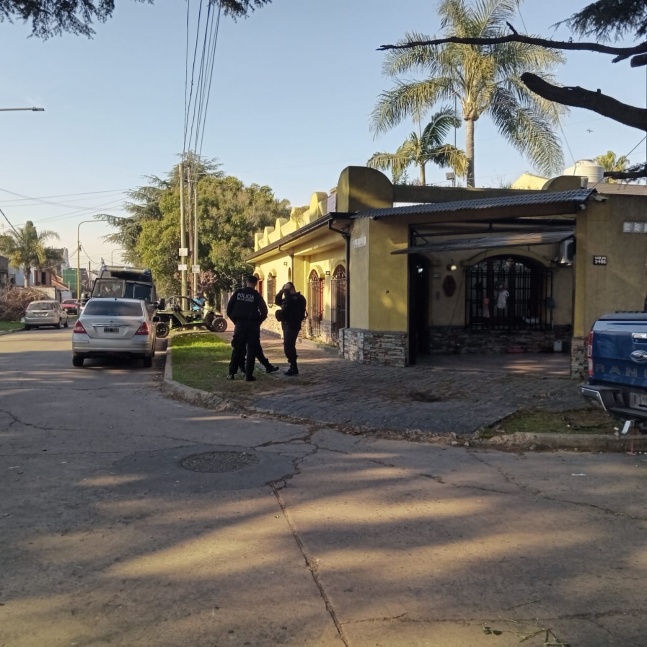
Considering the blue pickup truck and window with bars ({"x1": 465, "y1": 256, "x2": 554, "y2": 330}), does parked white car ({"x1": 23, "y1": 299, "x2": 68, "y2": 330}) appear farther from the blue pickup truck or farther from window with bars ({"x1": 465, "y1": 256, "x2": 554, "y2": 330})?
the blue pickup truck

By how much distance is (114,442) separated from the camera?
A: 7141 millimetres

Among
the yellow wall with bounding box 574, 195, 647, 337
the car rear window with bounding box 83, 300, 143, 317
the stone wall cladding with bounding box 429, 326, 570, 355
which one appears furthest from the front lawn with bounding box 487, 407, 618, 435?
the car rear window with bounding box 83, 300, 143, 317

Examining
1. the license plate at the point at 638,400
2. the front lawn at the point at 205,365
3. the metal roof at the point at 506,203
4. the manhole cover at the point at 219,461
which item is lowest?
the manhole cover at the point at 219,461

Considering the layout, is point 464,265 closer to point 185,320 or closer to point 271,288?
point 185,320

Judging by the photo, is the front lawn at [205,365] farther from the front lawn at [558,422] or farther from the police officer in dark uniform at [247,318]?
the front lawn at [558,422]

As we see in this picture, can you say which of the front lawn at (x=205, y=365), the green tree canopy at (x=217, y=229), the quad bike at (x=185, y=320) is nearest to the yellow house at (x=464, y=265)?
the front lawn at (x=205, y=365)

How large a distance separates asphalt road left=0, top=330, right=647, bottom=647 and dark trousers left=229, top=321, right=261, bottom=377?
3572mm

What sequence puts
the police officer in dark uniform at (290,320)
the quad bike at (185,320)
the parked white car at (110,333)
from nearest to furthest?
the police officer in dark uniform at (290,320) < the parked white car at (110,333) < the quad bike at (185,320)

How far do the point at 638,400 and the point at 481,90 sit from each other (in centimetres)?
1733

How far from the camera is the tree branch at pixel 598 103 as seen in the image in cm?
734

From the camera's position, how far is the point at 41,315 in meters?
32.9

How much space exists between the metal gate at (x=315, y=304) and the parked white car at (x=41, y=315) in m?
18.3

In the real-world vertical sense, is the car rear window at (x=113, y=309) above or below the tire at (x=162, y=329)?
above

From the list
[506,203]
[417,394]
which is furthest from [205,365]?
[506,203]
